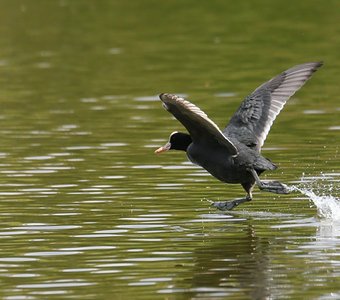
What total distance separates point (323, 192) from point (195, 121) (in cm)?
217

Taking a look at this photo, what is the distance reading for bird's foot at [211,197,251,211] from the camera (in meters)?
13.3

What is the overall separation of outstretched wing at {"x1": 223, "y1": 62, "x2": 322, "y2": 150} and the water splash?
71cm

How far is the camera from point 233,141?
13.5 meters

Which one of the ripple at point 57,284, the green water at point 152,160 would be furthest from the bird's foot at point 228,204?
the ripple at point 57,284

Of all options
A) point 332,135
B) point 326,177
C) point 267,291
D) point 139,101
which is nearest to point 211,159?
point 326,177

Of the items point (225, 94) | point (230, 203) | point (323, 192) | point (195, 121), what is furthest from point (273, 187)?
point (225, 94)

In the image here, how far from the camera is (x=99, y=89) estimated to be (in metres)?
23.1

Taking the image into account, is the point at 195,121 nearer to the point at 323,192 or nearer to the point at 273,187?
the point at 273,187

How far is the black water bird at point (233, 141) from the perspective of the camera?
12.6 meters

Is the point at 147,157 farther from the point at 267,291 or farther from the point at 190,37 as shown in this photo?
the point at 190,37

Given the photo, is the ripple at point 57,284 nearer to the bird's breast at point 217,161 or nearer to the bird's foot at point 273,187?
the bird's breast at point 217,161

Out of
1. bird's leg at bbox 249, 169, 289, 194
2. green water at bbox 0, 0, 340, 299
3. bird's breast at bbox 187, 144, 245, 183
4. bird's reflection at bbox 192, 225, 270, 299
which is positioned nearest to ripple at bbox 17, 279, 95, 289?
green water at bbox 0, 0, 340, 299

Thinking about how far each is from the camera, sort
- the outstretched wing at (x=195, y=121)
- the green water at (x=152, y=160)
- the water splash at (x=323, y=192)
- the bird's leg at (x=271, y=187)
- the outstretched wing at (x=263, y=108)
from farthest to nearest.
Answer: the outstretched wing at (x=263, y=108)
the water splash at (x=323, y=192)
the bird's leg at (x=271, y=187)
the outstretched wing at (x=195, y=121)
the green water at (x=152, y=160)

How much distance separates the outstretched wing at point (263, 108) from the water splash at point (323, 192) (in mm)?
712
